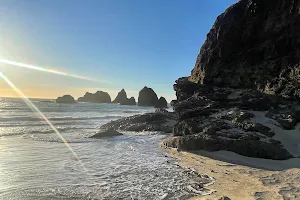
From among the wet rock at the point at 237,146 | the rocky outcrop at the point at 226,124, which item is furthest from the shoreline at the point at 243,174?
the rocky outcrop at the point at 226,124

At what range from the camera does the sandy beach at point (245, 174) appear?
6422 millimetres

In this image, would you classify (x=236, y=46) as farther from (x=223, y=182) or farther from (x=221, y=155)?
(x=223, y=182)

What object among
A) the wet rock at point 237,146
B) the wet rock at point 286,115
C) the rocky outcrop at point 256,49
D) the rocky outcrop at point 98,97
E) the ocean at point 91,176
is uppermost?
the rocky outcrop at point 98,97

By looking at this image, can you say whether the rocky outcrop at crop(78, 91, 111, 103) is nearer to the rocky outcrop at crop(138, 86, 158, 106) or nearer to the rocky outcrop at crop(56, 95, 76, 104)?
the rocky outcrop at crop(56, 95, 76, 104)

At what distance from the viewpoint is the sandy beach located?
21.1 ft

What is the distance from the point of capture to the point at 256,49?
52.8 feet

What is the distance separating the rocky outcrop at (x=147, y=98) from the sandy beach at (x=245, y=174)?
10597cm

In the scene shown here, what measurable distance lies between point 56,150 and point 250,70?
1204 cm

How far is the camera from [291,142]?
433 inches

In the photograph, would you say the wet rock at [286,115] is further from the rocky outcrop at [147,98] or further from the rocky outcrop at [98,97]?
the rocky outcrop at [98,97]

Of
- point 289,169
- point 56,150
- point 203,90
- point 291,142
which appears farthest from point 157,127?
point 289,169

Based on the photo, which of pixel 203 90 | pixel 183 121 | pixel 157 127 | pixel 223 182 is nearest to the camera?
pixel 223 182

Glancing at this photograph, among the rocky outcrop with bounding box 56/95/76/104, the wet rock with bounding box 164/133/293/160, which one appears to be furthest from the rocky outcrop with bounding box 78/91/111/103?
the wet rock with bounding box 164/133/293/160

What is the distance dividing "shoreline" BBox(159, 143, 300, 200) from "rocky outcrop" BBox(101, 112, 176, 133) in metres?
10.9
